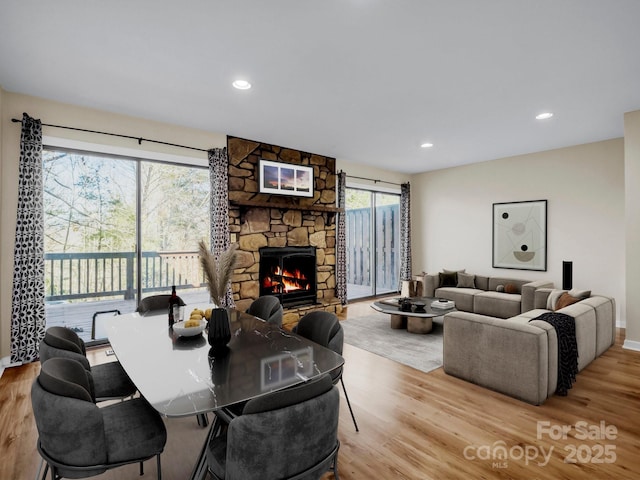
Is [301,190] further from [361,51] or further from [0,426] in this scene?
[0,426]

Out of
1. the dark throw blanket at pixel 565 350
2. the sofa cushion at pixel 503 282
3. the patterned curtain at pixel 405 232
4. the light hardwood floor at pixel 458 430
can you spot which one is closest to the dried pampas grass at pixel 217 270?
the light hardwood floor at pixel 458 430

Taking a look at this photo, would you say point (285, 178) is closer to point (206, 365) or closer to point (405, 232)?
point (405, 232)

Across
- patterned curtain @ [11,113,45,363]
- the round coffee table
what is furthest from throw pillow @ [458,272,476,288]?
patterned curtain @ [11,113,45,363]

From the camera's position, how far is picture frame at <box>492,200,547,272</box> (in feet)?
18.8

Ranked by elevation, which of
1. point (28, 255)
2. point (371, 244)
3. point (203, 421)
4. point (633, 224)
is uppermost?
point (633, 224)

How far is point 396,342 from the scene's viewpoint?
4.27 m

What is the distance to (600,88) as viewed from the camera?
10.9 feet

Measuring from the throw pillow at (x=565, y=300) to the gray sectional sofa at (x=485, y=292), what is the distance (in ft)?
3.02

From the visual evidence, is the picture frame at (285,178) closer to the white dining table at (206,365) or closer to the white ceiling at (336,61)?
the white ceiling at (336,61)

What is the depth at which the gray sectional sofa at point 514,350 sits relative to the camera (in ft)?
8.88

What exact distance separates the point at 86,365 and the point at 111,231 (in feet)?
9.04

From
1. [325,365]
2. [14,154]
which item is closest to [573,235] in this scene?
[325,365]

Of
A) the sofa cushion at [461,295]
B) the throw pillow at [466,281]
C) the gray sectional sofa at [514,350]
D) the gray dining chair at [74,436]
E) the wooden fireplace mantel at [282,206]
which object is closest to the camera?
the gray dining chair at [74,436]

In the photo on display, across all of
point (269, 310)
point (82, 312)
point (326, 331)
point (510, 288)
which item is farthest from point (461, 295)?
point (82, 312)
